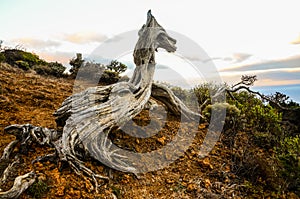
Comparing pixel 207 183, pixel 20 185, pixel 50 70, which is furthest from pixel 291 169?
pixel 50 70

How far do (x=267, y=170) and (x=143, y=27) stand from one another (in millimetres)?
4421

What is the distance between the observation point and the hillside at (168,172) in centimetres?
444

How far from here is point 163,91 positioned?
7699 mm

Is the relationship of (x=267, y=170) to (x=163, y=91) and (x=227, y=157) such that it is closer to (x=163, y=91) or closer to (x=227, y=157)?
(x=227, y=157)

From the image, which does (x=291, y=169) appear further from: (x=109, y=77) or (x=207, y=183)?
(x=109, y=77)

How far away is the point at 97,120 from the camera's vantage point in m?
5.50

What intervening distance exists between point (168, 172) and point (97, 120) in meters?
1.65


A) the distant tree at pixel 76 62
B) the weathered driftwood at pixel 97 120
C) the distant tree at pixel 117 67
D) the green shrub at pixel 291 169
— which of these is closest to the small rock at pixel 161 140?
the weathered driftwood at pixel 97 120

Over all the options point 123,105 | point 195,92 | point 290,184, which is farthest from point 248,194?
point 195,92

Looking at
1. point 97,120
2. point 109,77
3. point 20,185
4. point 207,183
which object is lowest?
point 207,183

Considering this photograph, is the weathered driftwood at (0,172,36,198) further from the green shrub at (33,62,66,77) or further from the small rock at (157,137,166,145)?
the green shrub at (33,62,66,77)

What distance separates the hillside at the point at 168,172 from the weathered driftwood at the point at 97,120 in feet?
0.64

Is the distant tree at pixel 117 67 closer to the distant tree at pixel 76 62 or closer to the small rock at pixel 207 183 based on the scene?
the distant tree at pixel 76 62

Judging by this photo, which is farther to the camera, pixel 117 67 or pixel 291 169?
pixel 117 67
